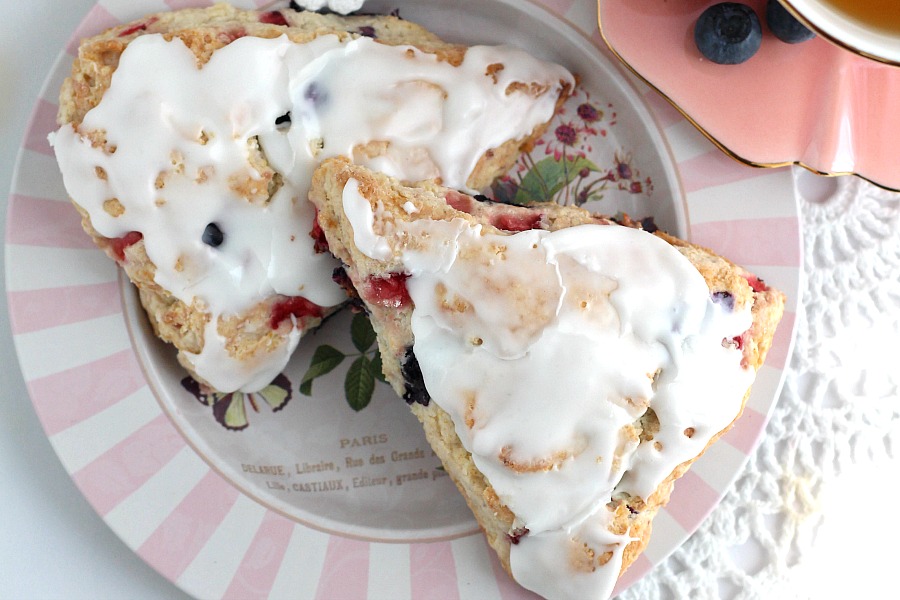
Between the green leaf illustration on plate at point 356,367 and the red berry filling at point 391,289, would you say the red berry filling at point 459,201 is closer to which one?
the red berry filling at point 391,289

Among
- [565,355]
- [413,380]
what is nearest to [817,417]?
[565,355]

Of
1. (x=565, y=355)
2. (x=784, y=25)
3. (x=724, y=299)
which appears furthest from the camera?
(x=784, y=25)

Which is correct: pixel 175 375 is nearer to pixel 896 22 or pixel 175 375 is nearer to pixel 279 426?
pixel 279 426

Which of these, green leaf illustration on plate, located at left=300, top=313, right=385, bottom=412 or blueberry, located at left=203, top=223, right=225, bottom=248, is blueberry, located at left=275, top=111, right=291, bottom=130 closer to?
blueberry, located at left=203, top=223, right=225, bottom=248

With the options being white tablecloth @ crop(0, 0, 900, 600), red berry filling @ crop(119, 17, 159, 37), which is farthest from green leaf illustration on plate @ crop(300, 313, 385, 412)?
red berry filling @ crop(119, 17, 159, 37)

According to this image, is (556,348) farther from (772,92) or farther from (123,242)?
(123,242)

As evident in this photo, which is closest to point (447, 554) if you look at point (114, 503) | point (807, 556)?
point (114, 503)
